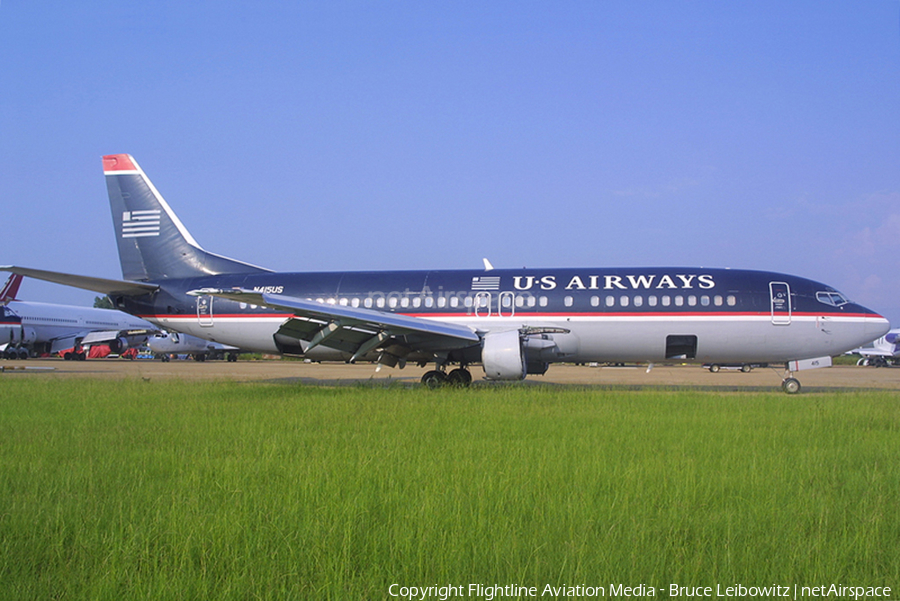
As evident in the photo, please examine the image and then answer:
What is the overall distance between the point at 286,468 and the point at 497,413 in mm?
5555

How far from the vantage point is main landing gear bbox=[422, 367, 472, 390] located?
59.5 ft

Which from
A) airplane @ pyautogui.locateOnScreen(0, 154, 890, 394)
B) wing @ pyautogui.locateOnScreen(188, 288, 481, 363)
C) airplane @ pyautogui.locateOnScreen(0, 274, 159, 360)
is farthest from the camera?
airplane @ pyautogui.locateOnScreen(0, 274, 159, 360)

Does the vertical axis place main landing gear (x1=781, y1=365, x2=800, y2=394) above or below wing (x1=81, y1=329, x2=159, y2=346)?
below

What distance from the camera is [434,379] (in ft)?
59.6

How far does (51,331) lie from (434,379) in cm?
4954

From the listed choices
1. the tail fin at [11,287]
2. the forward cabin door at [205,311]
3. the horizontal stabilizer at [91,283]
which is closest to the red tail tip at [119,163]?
the horizontal stabilizer at [91,283]

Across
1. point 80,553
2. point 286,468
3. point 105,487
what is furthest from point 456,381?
point 80,553

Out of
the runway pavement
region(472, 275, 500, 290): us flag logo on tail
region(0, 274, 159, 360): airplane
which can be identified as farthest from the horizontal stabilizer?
region(0, 274, 159, 360): airplane

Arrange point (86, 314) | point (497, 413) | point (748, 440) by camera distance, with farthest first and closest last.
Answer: point (86, 314), point (497, 413), point (748, 440)

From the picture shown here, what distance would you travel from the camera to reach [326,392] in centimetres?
1620

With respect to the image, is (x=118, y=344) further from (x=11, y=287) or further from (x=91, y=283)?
(x=91, y=283)

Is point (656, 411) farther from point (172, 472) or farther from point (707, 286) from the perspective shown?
point (172, 472)

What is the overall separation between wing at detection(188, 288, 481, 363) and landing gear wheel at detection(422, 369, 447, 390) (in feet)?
3.28

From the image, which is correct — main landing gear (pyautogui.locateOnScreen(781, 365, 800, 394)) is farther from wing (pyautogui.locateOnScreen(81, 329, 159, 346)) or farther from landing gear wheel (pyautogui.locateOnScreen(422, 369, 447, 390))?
wing (pyautogui.locateOnScreen(81, 329, 159, 346))
